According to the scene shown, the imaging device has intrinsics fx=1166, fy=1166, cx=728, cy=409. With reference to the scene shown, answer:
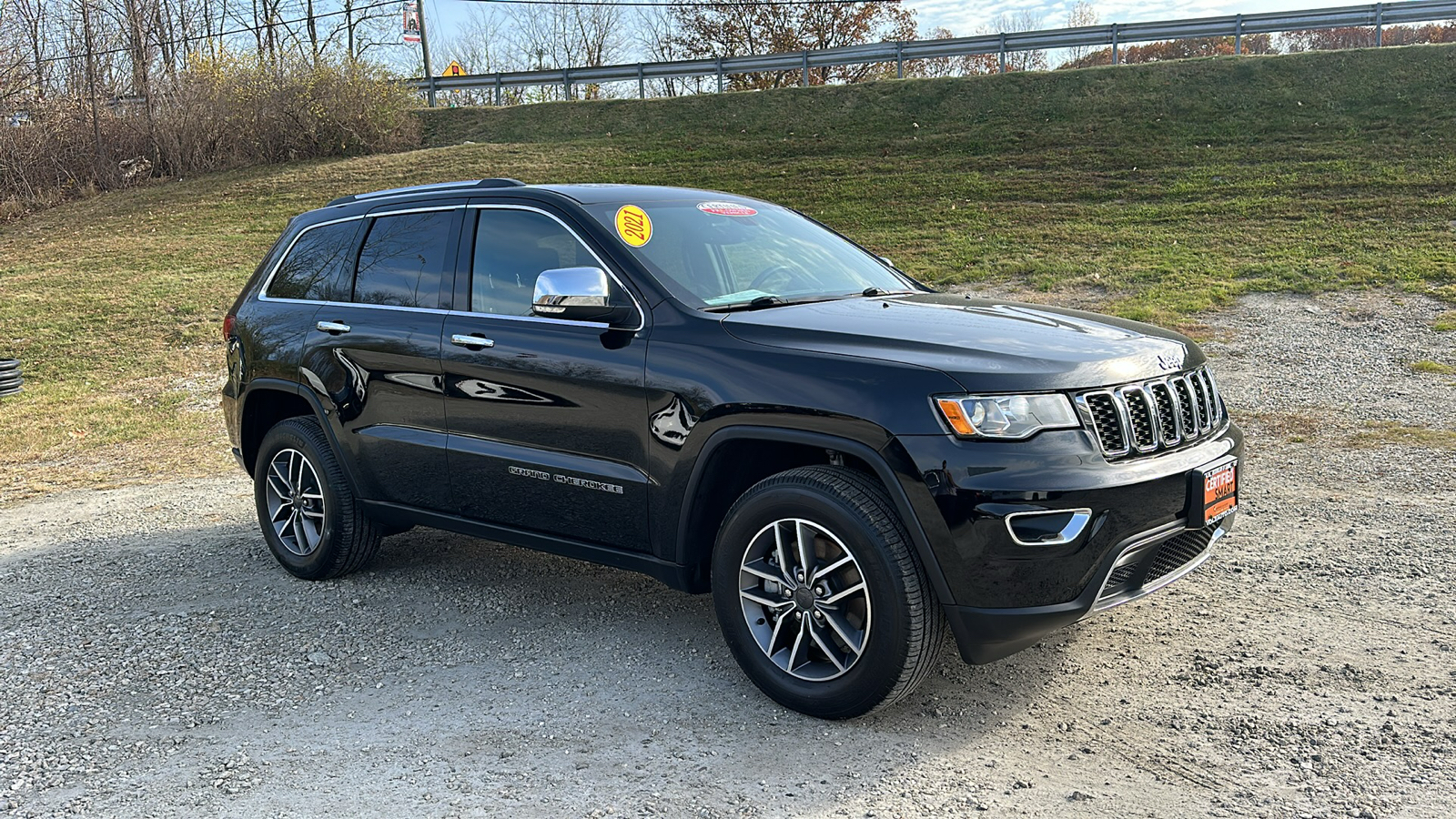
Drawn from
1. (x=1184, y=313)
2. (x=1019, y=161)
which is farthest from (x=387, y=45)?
(x=1184, y=313)

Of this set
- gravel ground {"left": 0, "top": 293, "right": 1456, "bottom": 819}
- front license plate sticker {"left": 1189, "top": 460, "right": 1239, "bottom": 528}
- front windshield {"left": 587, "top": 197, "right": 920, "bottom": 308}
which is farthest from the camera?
front windshield {"left": 587, "top": 197, "right": 920, "bottom": 308}

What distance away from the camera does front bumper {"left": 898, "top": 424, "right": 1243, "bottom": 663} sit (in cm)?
344

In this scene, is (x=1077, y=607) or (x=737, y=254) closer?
(x=1077, y=607)

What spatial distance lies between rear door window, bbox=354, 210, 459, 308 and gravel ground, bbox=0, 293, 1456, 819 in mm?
1399

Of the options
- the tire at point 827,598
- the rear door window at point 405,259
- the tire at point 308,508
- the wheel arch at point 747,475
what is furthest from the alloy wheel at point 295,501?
the tire at point 827,598

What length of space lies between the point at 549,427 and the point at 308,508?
1.82m

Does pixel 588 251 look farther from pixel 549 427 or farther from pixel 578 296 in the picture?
pixel 549 427

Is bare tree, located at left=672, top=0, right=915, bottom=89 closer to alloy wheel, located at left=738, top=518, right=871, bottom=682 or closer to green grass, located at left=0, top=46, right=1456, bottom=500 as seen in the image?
green grass, located at left=0, top=46, right=1456, bottom=500

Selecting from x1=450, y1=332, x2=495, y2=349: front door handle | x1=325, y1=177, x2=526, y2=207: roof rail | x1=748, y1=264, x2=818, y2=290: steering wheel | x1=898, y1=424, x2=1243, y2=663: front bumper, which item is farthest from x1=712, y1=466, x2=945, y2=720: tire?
x1=325, y1=177, x2=526, y2=207: roof rail

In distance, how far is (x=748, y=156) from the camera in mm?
22578

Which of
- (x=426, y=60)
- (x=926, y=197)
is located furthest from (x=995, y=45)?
(x=426, y=60)

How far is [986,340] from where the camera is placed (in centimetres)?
382

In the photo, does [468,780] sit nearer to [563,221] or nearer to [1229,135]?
[563,221]

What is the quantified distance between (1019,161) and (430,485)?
17088 millimetres
